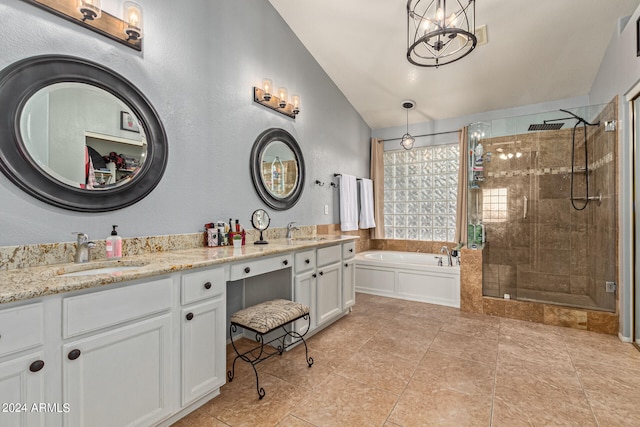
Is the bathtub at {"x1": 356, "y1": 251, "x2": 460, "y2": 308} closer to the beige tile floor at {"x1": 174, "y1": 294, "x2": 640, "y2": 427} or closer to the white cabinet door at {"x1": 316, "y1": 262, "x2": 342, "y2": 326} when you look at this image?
the beige tile floor at {"x1": 174, "y1": 294, "x2": 640, "y2": 427}

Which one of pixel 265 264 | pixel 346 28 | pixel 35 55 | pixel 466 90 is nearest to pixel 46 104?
pixel 35 55

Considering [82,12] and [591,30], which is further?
[591,30]

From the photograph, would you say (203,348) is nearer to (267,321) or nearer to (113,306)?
(267,321)

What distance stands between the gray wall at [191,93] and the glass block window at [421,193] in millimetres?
1987

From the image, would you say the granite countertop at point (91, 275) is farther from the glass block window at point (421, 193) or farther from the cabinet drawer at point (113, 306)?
the glass block window at point (421, 193)

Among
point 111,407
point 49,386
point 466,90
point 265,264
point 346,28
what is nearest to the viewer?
point 49,386

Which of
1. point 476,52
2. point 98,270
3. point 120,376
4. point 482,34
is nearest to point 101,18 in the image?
point 98,270

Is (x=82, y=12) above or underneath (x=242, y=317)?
above

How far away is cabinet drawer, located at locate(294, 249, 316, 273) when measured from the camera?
2461 mm

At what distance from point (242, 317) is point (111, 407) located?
0.81 metres

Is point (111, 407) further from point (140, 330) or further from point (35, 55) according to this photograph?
point (35, 55)

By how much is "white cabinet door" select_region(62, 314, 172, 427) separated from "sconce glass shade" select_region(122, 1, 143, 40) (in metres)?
1.70

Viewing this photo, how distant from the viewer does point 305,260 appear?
2.53 meters

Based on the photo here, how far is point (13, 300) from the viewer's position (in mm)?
1008
